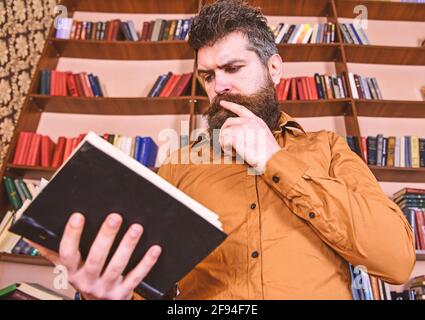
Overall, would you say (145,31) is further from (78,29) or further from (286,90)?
(286,90)

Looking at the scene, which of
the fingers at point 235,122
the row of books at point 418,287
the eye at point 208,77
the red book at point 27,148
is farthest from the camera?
the red book at point 27,148

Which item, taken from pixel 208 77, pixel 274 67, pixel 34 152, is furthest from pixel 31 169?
pixel 274 67

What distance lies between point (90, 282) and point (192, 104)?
180 cm

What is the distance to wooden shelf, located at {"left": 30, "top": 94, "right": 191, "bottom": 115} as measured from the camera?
2482 millimetres

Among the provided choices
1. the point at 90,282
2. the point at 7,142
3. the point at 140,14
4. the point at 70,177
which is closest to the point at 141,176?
the point at 70,177

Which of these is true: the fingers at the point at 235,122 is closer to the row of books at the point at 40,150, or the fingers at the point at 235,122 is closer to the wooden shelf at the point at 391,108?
the row of books at the point at 40,150

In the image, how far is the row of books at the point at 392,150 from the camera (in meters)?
2.34

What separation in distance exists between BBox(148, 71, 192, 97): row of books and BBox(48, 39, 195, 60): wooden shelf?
25cm

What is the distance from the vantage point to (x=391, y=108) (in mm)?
2561

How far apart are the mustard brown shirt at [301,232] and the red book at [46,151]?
1553 mm

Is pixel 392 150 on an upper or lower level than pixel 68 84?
lower

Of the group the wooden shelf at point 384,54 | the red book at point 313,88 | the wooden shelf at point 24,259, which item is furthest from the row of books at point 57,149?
the wooden shelf at point 384,54

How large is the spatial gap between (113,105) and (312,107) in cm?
127
